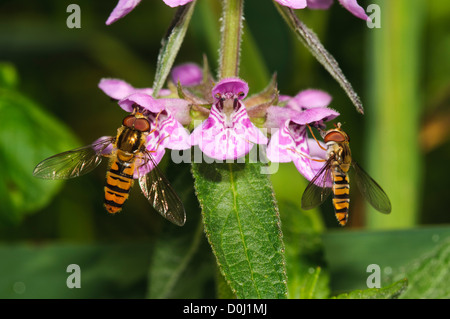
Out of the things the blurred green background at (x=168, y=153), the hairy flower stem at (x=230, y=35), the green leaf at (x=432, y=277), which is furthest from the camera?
the blurred green background at (x=168, y=153)

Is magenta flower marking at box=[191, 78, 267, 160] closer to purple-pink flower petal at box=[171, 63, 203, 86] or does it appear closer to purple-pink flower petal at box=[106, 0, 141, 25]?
purple-pink flower petal at box=[106, 0, 141, 25]

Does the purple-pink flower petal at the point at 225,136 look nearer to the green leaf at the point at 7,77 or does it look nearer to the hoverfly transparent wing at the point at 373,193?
the hoverfly transparent wing at the point at 373,193

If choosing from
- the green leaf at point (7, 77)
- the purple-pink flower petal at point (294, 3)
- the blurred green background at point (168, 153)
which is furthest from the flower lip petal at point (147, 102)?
the green leaf at point (7, 77)

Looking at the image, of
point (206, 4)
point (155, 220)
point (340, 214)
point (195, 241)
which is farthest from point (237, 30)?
point (155, 220)

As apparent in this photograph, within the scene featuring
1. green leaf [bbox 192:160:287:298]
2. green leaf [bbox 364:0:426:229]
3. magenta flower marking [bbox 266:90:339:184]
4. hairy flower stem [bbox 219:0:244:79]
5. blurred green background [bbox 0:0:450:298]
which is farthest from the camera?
green leaf [bbox 364:0:426:229]

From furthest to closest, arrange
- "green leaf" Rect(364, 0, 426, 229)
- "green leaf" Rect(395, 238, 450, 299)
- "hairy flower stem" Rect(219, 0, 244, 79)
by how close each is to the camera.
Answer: "green leaf" Rect(364, 0, 426, 229), "green leaf" Rect(395, 238, 450, 299), "hairy flower stem" Rect(219, 0, 244, 79)

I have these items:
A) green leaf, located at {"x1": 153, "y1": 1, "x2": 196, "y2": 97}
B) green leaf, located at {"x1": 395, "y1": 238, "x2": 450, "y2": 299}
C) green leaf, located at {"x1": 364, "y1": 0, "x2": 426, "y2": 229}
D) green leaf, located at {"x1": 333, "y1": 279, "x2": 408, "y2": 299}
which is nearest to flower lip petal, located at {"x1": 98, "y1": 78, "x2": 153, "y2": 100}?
green leaf, located at {"x1": 153, "y1": 1, "x2": 196, "y2": 97}

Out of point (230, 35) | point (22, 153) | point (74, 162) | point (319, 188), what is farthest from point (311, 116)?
point (22, 153)
